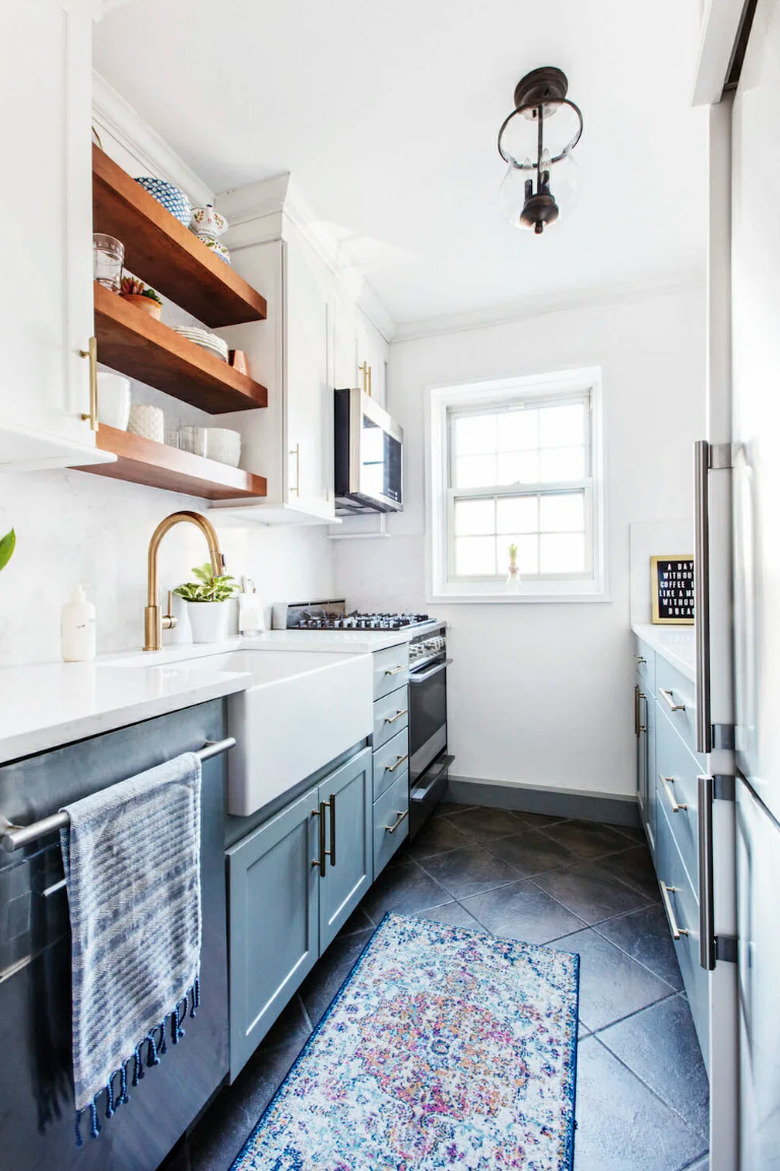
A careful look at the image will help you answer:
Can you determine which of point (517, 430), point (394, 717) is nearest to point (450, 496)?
point (517, 430)

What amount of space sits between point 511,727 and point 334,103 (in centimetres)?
270

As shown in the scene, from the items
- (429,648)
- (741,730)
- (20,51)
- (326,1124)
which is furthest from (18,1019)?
(429,648)

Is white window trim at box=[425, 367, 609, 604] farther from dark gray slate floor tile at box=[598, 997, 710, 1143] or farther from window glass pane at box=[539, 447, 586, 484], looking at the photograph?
dark gray slate floor tile at box=[598, 997, 710, 1143]

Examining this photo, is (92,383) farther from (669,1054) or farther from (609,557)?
(609,557)

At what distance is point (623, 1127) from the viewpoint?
1.14 meters

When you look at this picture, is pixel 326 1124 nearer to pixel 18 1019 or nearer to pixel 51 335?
pixel 18 1019

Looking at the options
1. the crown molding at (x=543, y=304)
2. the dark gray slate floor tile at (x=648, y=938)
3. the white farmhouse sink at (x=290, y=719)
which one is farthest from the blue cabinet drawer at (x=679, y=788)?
the crown molding at (x=543, y=304)

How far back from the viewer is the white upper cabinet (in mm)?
1027

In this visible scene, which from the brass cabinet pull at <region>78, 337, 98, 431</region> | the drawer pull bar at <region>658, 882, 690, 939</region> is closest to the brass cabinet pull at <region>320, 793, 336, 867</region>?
the drawer pull bar at <region>658, 882, 690, 939</region>

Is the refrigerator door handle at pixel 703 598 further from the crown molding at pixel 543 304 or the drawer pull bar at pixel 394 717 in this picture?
the crown molding at pixel 543 304

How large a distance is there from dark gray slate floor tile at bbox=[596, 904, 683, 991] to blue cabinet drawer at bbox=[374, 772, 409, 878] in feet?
2.50

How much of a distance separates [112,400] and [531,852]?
234 cm

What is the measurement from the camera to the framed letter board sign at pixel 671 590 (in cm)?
258

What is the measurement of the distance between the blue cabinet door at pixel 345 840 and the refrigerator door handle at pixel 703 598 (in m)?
0.97
